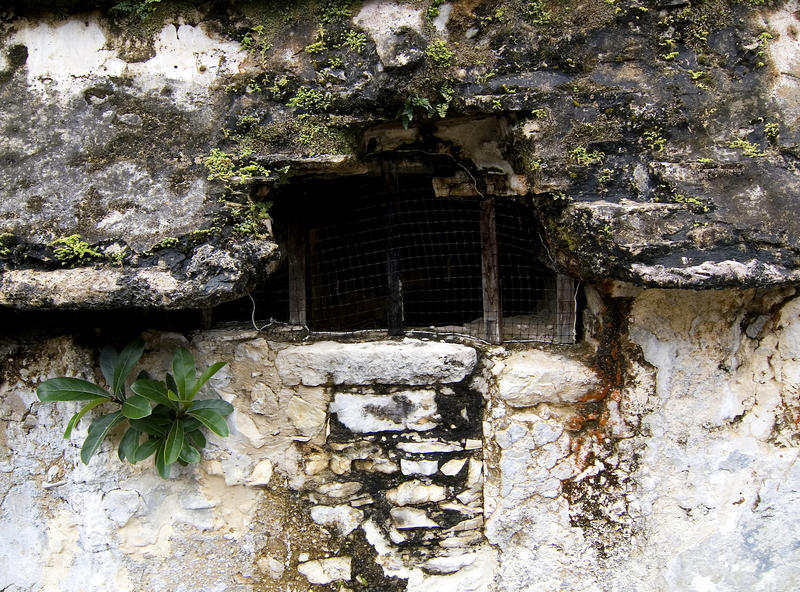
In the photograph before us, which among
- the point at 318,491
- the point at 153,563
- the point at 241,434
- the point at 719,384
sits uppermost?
the point at 719,384

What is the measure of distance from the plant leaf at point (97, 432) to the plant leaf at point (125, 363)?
0.08 m

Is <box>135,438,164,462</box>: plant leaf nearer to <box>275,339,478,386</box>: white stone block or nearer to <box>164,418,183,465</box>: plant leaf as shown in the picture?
Result: <box>164,418,183,465</box>: plant leaf

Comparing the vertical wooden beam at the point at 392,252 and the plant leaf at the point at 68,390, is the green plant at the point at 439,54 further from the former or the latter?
the plant leaf at the point at 68,390

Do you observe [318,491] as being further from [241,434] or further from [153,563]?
[153,563]

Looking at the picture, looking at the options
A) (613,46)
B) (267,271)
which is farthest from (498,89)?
(267,271)

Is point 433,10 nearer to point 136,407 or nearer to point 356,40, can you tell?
point 356,40

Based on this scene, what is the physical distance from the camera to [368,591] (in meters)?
2.21

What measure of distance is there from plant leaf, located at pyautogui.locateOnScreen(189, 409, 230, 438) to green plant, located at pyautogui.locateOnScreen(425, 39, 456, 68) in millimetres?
1372

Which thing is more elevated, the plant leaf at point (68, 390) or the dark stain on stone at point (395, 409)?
the plant leaf at point (68, 390)

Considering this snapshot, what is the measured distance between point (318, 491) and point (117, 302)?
3.26ft

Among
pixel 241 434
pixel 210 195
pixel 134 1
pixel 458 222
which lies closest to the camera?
pixel 210 195

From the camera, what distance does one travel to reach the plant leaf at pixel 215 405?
207 cm

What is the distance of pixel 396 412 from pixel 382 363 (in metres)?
0.19

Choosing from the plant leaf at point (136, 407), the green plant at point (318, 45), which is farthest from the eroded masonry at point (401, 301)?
the plant leaf at point (136, 407)
